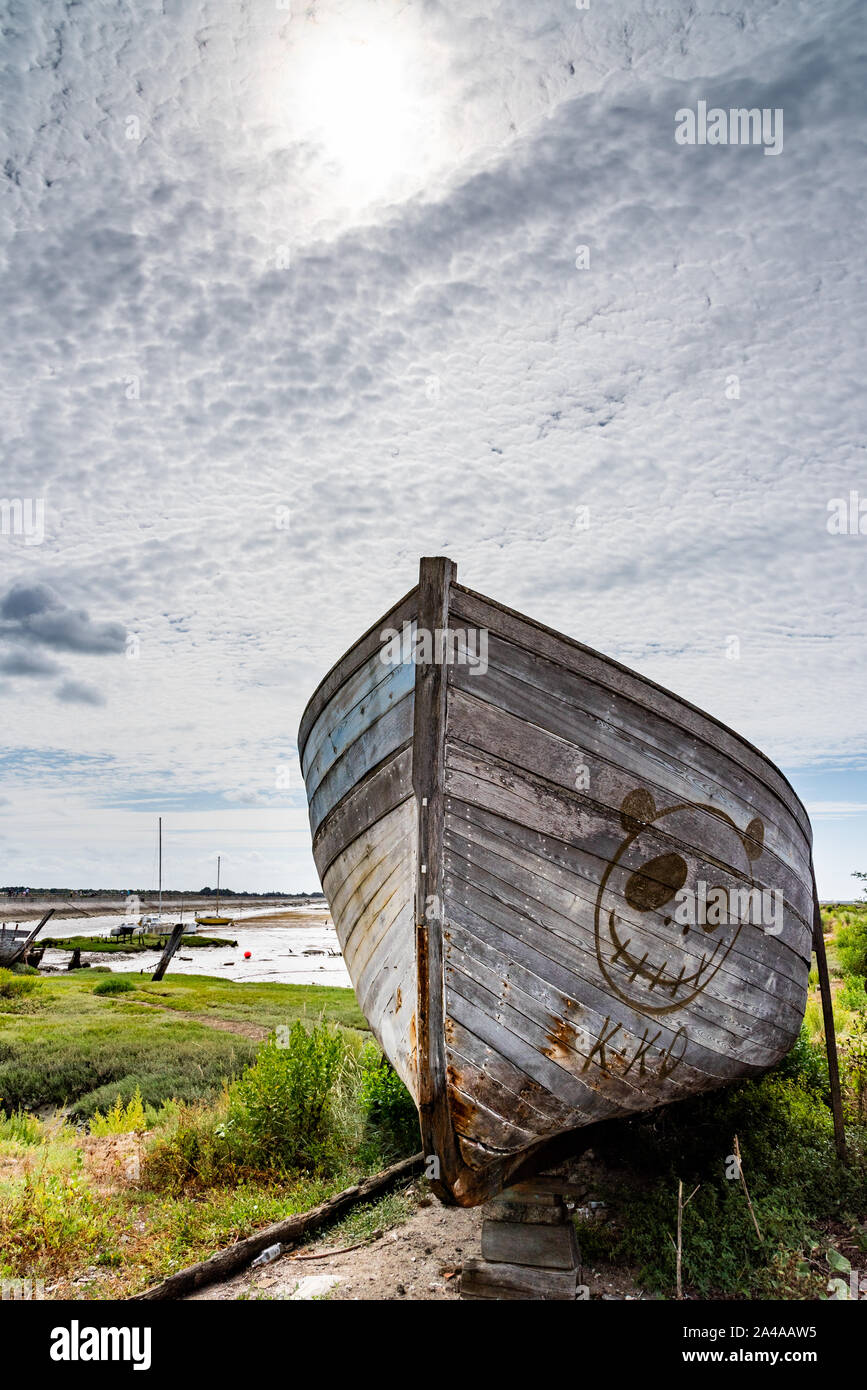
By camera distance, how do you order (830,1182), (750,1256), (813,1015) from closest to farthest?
(750,1256) → (830,1182) → (813,1015)

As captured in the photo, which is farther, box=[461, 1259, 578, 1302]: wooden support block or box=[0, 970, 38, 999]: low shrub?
box=[0, 970, 38, 999]: low shrub

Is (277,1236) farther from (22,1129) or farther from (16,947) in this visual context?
(16,947)

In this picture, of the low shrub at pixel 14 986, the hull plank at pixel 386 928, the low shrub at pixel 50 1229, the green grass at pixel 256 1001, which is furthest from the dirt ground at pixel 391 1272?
the low shrub at pixel 14 986

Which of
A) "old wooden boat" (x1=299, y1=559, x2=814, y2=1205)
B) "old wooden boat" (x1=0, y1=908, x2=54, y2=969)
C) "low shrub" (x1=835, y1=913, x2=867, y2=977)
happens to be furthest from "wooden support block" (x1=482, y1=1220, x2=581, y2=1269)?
"old wooden boat" (x1=0, y1=908, x2=54, y2=969)

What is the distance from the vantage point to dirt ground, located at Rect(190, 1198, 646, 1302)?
4.50 metres

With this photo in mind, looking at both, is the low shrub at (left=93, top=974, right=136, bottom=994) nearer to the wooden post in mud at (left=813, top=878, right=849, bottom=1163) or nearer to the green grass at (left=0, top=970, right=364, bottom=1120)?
the green grass at (left=0, top=970, right=364, bottom=1120)

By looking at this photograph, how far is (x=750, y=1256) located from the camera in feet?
15.5

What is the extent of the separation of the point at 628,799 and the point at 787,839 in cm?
185

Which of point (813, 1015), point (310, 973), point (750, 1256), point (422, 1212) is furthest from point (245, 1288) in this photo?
point (310, 973)

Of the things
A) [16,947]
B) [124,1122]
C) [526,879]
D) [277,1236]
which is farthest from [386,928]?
[16,947]

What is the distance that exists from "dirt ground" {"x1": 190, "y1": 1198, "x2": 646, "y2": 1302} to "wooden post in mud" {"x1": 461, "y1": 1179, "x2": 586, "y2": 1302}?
34cm

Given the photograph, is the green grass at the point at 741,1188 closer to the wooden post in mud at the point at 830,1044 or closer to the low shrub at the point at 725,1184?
the low shrub at the point at 725,1184

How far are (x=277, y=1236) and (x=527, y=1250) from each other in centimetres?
225
